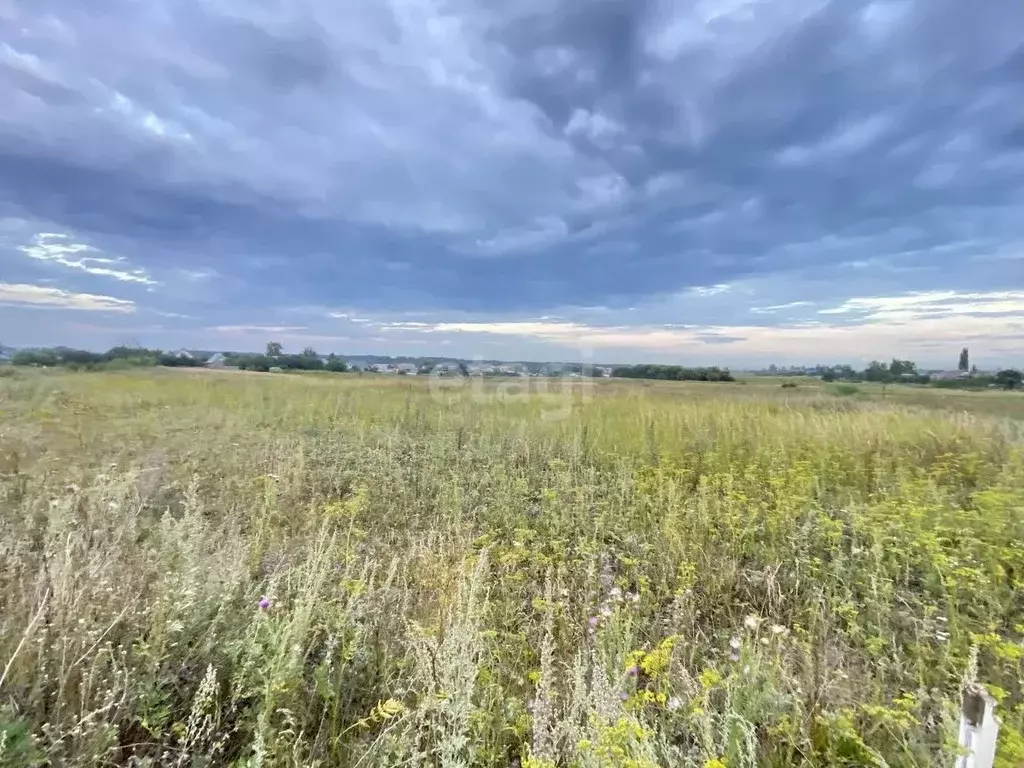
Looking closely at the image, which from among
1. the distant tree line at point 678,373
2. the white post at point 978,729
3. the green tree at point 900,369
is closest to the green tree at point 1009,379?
the green tree at point 900,369

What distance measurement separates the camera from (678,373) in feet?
84.0

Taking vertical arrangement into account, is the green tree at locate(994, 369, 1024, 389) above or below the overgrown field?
above

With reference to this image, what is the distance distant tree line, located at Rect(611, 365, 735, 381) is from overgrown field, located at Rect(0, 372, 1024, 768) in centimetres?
1766

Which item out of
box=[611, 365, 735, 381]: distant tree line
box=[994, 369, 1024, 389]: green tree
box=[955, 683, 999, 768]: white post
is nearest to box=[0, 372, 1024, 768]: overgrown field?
box=[955, 683, 999, 768]: white post

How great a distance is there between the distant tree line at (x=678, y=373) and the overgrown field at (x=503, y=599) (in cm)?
1766

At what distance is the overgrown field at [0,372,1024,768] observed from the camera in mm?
1725

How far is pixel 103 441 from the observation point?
19.0 feet

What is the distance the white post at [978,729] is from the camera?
3.70 feet

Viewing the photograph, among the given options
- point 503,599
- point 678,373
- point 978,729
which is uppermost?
point 678,373

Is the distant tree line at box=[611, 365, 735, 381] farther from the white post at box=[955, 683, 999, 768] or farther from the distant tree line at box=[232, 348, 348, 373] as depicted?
the white post at box=[955, 683, 999, 768]

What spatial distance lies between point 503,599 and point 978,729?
225 cm

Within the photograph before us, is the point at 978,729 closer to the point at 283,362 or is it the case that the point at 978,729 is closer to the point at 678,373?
the point at 283,362

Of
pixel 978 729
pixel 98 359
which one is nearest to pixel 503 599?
pixel 978 729

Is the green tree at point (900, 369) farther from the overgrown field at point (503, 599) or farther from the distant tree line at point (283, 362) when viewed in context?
the distant tree line at point (283, 362)
